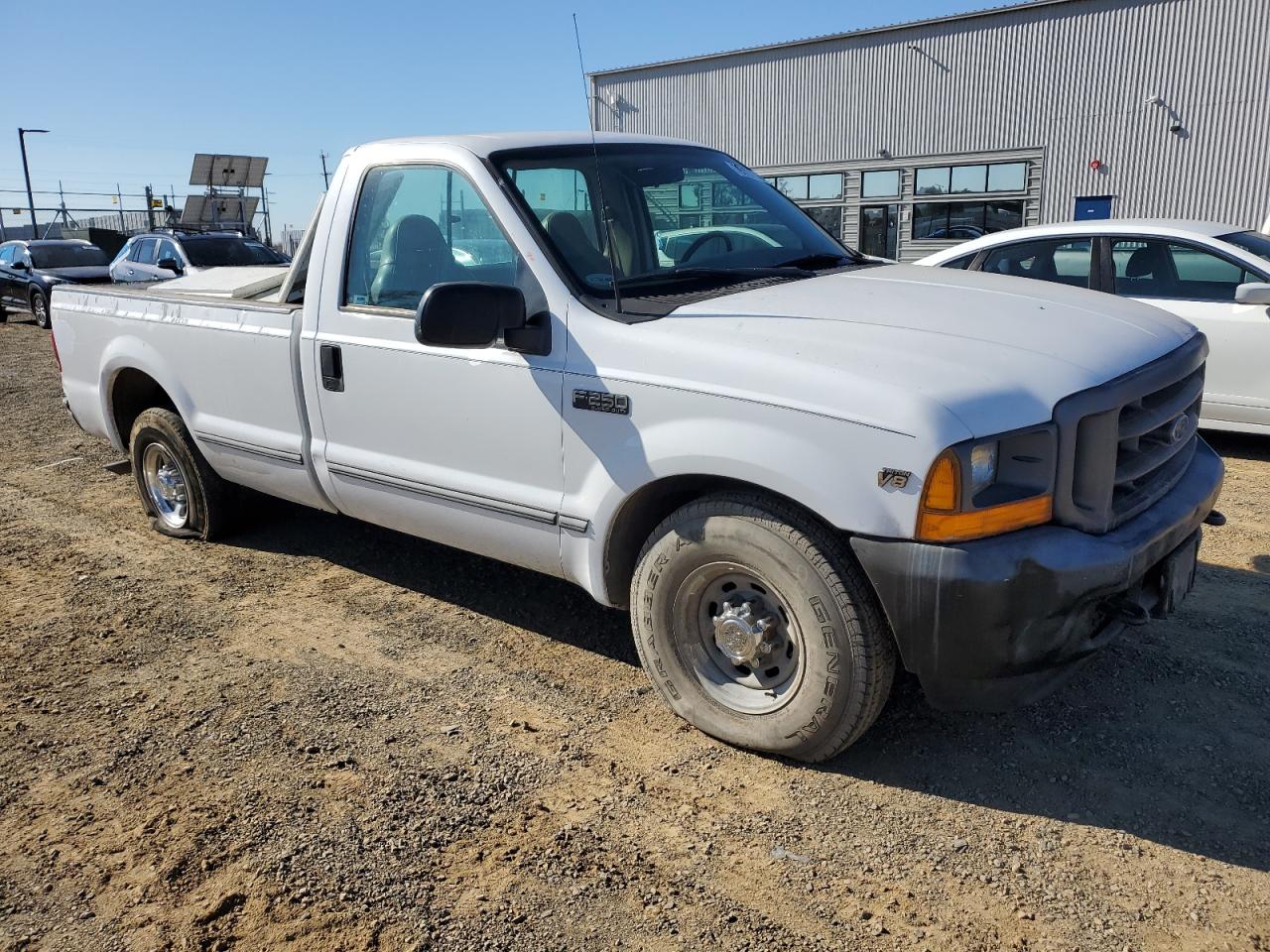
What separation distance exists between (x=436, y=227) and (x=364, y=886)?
2.37m

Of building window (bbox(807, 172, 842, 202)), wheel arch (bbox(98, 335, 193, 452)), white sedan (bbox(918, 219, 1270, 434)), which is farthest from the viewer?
building window (bbox(807, 172, 842, 202))

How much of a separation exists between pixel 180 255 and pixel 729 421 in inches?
570

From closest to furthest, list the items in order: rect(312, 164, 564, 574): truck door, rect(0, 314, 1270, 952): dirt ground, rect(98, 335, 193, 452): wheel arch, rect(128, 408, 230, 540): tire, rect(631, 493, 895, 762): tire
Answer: rect(0, 314, 1270, 952): dirt ground → rect(631, 493, 895, 762): tire → rect(312, 164, 564, 574): truck door → rect(98, 335, 193, 452): wheel arch → rect(128, 408, 230, 540): tire

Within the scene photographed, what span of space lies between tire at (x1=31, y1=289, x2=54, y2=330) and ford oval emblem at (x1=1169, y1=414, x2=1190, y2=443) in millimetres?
19111

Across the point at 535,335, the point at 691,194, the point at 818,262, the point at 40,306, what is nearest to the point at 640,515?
the point at 535,335

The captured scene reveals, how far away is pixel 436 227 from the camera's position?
394cm

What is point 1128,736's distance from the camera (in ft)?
11.1

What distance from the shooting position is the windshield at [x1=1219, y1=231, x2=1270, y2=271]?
6.71 meters

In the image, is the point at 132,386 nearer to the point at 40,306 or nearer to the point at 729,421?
the point at 729,421

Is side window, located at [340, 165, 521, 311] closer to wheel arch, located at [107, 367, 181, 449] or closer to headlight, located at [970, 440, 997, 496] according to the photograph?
headlight, located at [970, 440, 997, 496]

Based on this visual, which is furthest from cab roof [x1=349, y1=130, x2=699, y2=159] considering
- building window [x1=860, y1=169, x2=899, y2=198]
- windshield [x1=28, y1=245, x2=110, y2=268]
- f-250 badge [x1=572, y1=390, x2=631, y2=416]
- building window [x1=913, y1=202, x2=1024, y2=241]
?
building window [x1=860, y1=169, x2=899, y2=198]

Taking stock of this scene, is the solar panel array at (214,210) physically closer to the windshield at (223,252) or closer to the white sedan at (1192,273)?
the windshield at (223,252)

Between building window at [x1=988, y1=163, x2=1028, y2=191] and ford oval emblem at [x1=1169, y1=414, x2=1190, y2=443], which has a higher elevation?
building window at [x1=988, y1=163, x2=1028, y2=191]

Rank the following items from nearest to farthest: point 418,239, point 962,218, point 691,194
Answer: point 418,239 → point 691,194 → point 962,218
